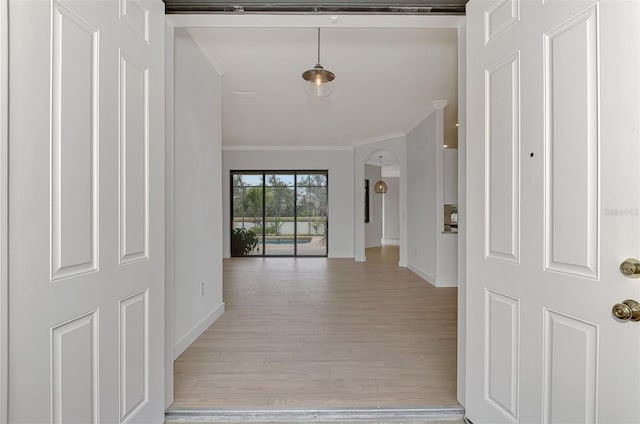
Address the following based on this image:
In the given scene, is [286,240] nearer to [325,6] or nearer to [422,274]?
[422,274]

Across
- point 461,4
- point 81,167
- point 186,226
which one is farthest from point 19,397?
point 461,4

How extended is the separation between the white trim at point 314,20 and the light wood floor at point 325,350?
7.30 ft

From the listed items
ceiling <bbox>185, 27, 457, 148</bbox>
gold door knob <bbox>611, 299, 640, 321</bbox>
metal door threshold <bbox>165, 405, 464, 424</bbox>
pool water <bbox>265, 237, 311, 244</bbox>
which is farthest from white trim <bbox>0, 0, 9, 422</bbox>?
pool water <bbox>265, 237, 311, 244</bbox>

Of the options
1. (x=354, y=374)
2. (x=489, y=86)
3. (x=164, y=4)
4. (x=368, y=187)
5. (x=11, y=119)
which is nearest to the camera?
(x=11, y=119)

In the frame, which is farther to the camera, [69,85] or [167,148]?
[167,148]

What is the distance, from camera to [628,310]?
0.98m

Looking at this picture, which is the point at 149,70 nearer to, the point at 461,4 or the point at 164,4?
the point at 164,4

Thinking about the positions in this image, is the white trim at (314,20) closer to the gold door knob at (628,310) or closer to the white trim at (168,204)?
the white trim at (168,204)

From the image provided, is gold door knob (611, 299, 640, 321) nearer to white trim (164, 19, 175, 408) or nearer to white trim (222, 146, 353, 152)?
white trim (164, 19, 175, 408)

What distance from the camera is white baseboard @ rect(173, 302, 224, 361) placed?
2531mm

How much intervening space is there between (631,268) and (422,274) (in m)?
4.84

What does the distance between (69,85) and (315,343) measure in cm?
246

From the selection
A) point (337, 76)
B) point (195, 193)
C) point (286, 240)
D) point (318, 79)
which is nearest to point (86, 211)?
point (195, 193)

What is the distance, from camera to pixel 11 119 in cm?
94
